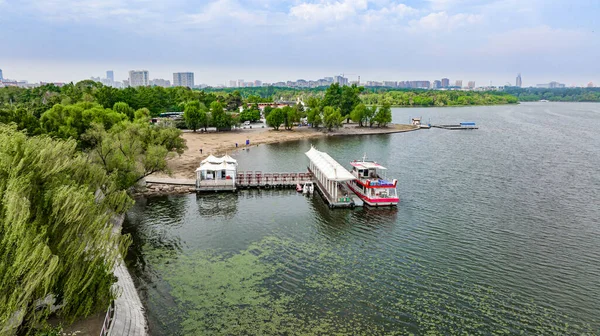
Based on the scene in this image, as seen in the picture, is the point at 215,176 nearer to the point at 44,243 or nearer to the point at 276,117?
the point at 44,243

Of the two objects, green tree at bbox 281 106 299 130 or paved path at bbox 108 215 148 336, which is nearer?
paved path at bbox 108 215 148 336

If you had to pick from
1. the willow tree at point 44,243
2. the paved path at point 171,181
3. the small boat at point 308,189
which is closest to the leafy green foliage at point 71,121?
the paved path at point 171,181

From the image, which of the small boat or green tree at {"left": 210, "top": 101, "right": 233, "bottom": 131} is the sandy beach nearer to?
green tree at {"left": 210, "top": 101, "right": 233, "bottom": 131}

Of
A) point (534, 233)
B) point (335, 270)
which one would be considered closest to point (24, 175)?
point (335, 270)

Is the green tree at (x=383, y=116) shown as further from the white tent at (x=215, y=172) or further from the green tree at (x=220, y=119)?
the white tent at (x=215, y=172)

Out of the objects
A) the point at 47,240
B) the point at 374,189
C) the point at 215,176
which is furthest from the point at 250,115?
the point at 47,240

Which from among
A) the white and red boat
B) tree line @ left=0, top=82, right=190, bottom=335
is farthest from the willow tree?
the white and red boat
